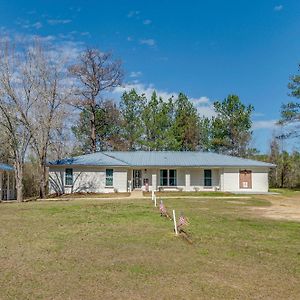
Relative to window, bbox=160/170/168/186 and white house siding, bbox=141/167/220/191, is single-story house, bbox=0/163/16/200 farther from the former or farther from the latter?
window, bbox=160/170/168/186

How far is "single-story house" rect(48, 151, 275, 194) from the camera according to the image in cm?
3228

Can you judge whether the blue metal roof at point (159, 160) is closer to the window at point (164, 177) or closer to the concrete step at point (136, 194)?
the window at point (164, 177)

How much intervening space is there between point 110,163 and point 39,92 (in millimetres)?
8552

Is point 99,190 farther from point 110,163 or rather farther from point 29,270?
point 29,270

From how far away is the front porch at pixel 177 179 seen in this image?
3341 cm

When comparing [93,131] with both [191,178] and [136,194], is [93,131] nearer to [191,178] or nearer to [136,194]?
[191,178]

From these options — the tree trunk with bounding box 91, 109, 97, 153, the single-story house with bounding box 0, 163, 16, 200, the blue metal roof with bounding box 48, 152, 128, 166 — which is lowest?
the single-story house with bounding box 0, 163, 16, 200

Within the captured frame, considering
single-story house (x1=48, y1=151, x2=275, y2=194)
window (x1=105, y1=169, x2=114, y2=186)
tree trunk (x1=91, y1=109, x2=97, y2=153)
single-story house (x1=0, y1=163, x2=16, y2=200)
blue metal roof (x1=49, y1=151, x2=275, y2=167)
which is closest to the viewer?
single-story house (x1=0, y1=163, x2=16, y2=200)

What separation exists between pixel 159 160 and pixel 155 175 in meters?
1.96

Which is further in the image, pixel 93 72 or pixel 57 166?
pixel 93 72

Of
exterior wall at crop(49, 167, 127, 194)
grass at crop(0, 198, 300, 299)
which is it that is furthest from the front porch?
grass at crop(0, 198, 300, 299)

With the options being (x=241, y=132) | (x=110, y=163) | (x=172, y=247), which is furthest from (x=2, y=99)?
(x=241, y=132)

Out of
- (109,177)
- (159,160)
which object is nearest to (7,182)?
(109,177)

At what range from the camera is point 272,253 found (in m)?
8.28
